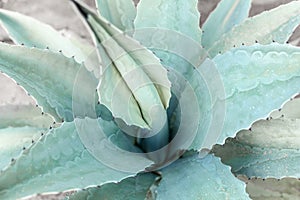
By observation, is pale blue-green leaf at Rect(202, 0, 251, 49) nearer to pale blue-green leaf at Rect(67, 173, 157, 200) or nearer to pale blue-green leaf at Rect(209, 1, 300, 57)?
pale blue-green leaf at Rect(209, 1, 300, 57)

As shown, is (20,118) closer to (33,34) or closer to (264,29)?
(33,34)

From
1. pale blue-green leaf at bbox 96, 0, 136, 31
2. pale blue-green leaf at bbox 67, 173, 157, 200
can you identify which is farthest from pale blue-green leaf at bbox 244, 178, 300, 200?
pale blue-green leaf at bbox 96, 0, 136, 31

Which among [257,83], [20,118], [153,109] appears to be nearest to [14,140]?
[20,118]

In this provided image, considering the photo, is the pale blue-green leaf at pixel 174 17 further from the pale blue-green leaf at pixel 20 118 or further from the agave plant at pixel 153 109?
the pale blue-green leaf at pixel 20 118

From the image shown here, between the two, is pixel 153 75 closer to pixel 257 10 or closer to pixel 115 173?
pixel 115 173

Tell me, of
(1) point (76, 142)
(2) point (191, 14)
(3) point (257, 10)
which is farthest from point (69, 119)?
(3) point (257, 10)

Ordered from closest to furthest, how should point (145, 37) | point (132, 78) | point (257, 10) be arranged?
point (132, 78), point (145, 37), point (257, 10)
